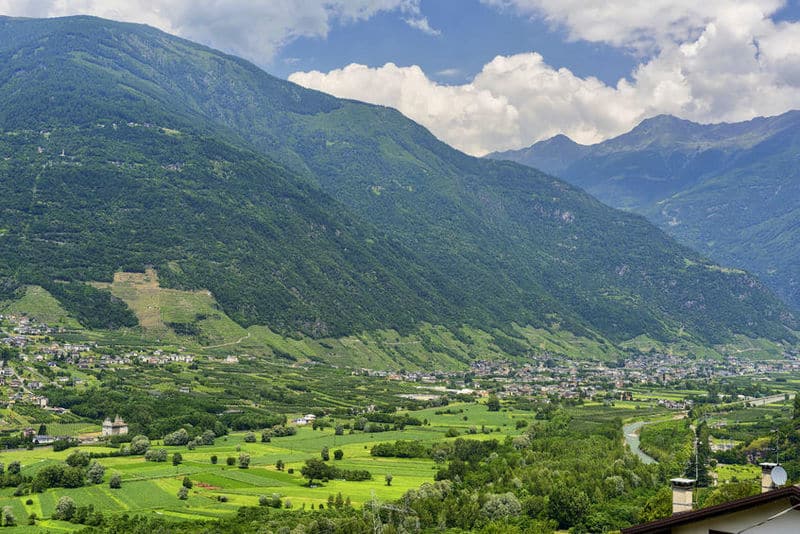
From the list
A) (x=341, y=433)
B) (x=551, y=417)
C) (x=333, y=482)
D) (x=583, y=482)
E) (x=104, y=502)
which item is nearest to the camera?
(x=104, y=502)

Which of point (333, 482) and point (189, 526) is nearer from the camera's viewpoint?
point (189, 526)

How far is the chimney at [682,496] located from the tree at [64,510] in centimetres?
6803

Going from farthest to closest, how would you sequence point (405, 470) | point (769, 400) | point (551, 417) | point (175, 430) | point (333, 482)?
point (769, 400)
point (551, 417)
point (175, 430)
point (405, 470)
point (333, 482)

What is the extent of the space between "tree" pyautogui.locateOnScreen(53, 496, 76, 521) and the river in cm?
7062

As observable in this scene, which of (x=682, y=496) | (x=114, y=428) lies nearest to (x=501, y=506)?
(x=682, y=496)

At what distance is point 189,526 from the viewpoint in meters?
68.8

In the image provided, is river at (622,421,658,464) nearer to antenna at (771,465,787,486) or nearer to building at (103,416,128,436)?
building at (103,416,128,436)

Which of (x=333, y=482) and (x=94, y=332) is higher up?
(x=94, y=332)

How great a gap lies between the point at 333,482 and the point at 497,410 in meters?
76.4

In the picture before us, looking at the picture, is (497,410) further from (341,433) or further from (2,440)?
(2,440)

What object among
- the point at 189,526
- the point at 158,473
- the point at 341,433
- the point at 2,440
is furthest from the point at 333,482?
the point at 2,440

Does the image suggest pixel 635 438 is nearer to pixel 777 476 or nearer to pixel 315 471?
pixel 315 471

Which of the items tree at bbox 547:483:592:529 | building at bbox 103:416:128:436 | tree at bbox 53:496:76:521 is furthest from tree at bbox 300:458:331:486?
building at bbox 103:416:128:436

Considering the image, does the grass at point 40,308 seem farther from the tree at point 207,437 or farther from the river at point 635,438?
the river at point 635,438
